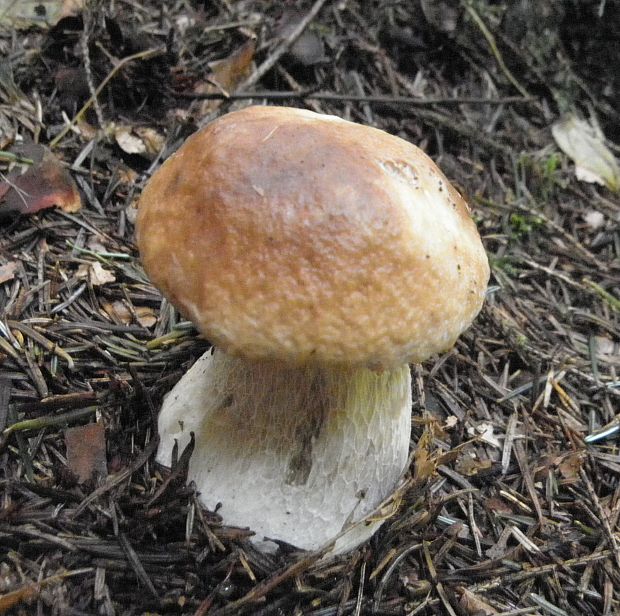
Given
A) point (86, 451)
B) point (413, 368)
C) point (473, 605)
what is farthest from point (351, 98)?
point (473, 605)

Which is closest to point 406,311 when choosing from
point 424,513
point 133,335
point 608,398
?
point 424,513

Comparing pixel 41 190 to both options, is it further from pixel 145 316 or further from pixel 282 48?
pixel 282 48

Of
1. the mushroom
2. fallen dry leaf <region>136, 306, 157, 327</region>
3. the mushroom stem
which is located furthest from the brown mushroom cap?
fallen dry leaf <region>136, 306, 157, 327</region>

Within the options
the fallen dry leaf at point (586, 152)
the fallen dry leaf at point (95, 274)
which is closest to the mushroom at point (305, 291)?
the fallen dry leaf at point (95, 274)

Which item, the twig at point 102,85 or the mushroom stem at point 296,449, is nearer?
the mushroom stem at point 296,449

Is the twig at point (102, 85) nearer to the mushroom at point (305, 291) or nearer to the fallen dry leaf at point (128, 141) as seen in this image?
the fallen dry leaf at point (128, 141)
